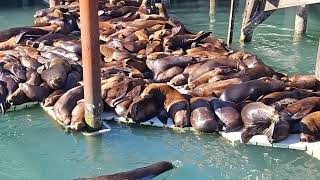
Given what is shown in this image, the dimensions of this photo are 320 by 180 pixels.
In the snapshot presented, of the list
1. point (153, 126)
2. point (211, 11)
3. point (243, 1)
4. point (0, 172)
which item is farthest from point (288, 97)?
point (243, 1)

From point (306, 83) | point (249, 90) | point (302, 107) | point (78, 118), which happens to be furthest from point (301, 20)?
point (78, 118)

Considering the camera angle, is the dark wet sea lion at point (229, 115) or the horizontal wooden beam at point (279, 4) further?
the horizontal wooden beam at point (279, 4)

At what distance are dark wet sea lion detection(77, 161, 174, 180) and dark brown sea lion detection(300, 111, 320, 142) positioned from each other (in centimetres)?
211

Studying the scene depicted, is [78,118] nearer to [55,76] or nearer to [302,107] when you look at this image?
[55,76]

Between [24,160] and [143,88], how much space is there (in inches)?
97.0

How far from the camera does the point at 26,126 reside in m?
9.05

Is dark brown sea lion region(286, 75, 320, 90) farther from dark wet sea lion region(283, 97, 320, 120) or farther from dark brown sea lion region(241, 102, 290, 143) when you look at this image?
dark brown sea lion region(241, 102, 290, 143)

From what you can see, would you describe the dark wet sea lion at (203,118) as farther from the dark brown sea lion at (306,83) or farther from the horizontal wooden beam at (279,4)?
the horizontal wooden beam at (279,4)

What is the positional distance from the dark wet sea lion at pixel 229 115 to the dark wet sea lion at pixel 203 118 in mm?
111

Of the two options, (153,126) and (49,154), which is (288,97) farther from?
(49,154)

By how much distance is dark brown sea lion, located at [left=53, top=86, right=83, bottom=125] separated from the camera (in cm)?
873

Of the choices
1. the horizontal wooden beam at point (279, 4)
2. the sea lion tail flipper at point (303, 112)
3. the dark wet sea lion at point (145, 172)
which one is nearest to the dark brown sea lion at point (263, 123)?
the sea lion tail flipper at point (303, 112)

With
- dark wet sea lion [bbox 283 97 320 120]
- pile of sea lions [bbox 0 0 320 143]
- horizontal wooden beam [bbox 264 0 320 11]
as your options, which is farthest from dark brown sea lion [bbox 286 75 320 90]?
horizontal wooden beam [bbox 264 0 320 11]

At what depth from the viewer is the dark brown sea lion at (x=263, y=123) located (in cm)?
781
